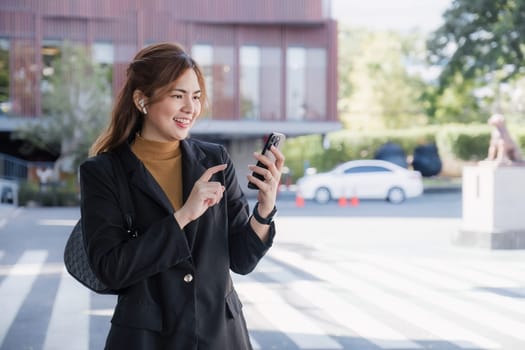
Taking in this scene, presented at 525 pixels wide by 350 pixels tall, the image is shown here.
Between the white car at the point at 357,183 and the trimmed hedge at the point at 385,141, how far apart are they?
13254 mm

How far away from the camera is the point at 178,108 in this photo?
252 centimetres

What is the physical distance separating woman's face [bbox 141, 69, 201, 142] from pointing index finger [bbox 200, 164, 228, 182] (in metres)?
0.16

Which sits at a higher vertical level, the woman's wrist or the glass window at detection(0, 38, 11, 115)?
the glass window at detection(0, 38, 11, 115)

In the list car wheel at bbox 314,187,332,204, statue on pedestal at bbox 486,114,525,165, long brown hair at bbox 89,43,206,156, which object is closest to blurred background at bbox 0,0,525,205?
car wheel at bbox 314,187,332,204

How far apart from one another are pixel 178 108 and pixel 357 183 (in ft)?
83.4

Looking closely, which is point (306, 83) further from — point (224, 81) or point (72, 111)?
point (72, 111)

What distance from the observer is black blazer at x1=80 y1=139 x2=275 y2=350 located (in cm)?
235

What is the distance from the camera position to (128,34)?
32188 millimetres

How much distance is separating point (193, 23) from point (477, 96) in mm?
24210

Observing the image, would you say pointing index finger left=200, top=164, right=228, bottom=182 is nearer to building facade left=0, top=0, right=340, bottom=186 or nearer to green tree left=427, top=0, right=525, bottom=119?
green tree left=427, top=0, right=525, bottom=119

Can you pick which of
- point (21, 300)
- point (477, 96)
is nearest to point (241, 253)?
point (21, 300)

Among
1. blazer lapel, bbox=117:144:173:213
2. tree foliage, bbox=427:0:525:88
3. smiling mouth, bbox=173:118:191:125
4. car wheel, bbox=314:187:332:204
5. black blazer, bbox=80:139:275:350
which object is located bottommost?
car wheel, bbox=314:187:332:204

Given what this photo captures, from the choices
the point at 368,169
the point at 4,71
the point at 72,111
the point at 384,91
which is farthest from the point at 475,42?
the point at 384,91

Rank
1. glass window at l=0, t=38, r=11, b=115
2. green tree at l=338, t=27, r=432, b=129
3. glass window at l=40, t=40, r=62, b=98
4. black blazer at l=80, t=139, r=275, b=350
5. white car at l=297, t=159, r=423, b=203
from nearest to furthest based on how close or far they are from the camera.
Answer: black blazer at l=80, t=139, r=275, b=350
white car at l=297, t=159, r=423, b=203
glass window at l=40, t=40, r=62, b=98
glass window at l=0, t=38, r=11, b=115
green tree at l=338, t=27, r=432, b=129
